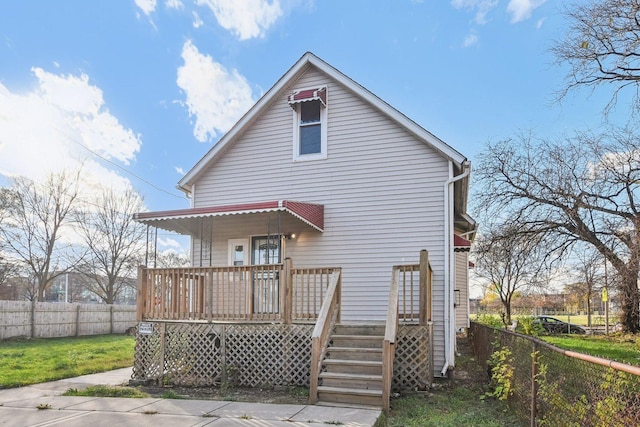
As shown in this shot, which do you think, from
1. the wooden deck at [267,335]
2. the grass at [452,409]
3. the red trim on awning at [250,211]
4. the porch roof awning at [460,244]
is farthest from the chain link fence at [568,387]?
the porch roof awning at [460,244]

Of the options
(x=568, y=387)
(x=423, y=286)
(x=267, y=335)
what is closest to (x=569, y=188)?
(x=423, y=286)

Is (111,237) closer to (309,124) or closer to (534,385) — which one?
(309,124)

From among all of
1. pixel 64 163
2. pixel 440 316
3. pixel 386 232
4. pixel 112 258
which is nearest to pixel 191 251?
pixel 386 232

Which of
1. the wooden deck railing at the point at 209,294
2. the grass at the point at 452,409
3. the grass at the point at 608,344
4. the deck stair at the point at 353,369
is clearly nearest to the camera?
the grass at the point at 452,409

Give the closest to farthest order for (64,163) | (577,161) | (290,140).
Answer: (290,140), (577,161), (64,163)

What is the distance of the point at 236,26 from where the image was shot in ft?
47.5

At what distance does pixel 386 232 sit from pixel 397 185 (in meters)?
1.04

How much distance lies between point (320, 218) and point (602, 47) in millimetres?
7382

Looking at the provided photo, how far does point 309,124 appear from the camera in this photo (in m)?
10.4

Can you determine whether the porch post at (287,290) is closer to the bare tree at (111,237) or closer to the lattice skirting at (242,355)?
the lattice skirting at (242,355)

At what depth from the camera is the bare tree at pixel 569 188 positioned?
13.2m

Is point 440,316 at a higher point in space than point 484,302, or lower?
higher

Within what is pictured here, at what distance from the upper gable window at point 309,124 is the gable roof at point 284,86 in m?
0.48

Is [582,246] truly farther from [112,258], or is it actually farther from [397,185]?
Result: [112,258]
